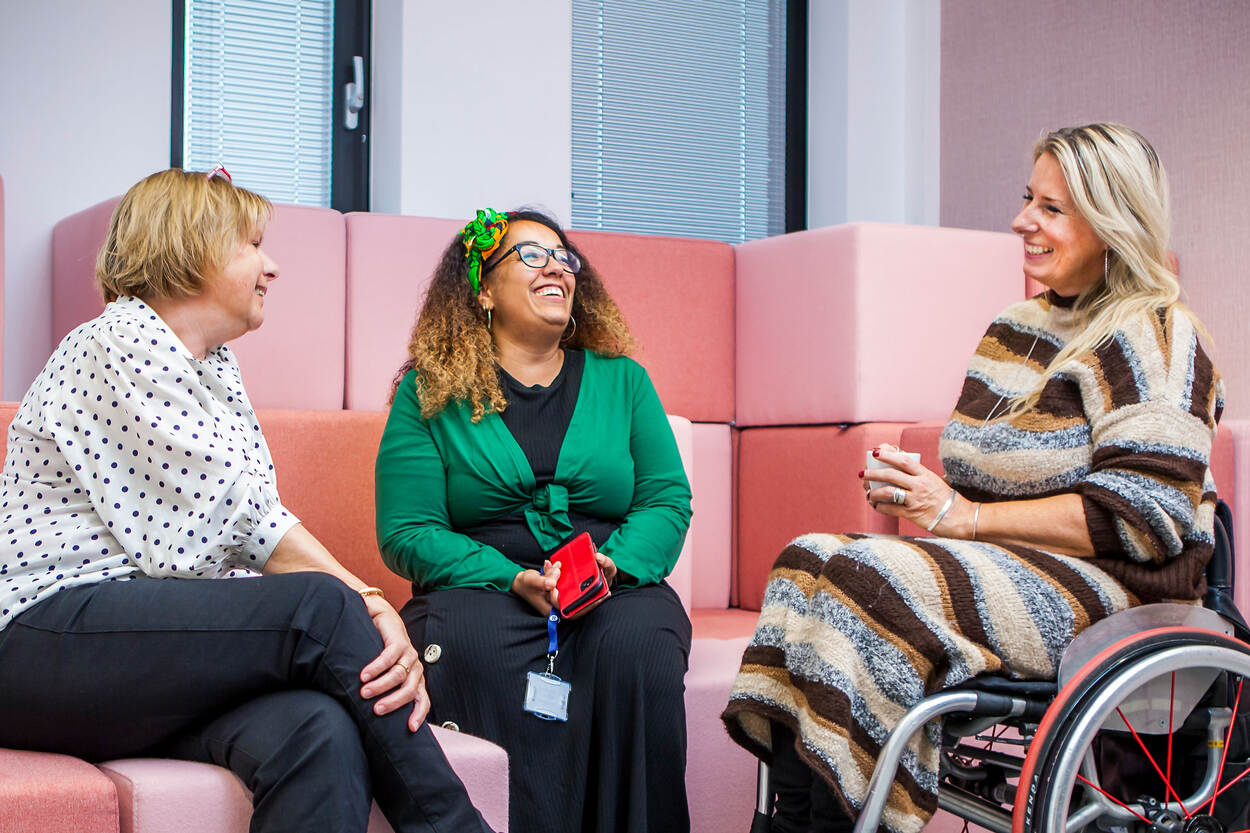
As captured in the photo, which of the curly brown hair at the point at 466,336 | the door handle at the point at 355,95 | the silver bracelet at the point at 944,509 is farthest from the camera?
the door handle at the point at 355,95

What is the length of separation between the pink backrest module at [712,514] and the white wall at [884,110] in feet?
4.98

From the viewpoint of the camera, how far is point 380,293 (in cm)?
292

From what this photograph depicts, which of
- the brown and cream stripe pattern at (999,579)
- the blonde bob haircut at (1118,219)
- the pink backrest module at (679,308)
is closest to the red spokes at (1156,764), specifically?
the brown and cream stripe pattern at (999,579)

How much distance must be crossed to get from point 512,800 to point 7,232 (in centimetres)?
215

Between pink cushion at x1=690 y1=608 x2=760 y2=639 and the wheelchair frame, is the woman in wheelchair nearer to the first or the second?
the wheelchair frame

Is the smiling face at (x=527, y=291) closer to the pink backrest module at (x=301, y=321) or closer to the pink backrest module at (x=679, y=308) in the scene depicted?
the pink backrest module at (x=301, y=321)

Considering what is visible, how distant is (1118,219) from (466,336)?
118cm

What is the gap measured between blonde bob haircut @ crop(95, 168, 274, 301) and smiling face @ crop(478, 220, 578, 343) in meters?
0.68

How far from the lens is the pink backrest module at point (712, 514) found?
319 cm

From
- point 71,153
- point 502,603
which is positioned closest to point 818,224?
point 71,153

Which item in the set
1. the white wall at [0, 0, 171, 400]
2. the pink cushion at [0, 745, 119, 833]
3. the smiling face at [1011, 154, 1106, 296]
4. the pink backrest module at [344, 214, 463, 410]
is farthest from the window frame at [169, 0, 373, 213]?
the pink cushion at [0, 745, 119, 833]

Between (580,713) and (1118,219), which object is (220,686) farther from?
(1118,219)

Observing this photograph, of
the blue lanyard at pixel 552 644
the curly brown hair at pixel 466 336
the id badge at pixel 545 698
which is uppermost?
the curly brown hair at pixel 466 336

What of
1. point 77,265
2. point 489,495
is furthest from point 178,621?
point 77,265
